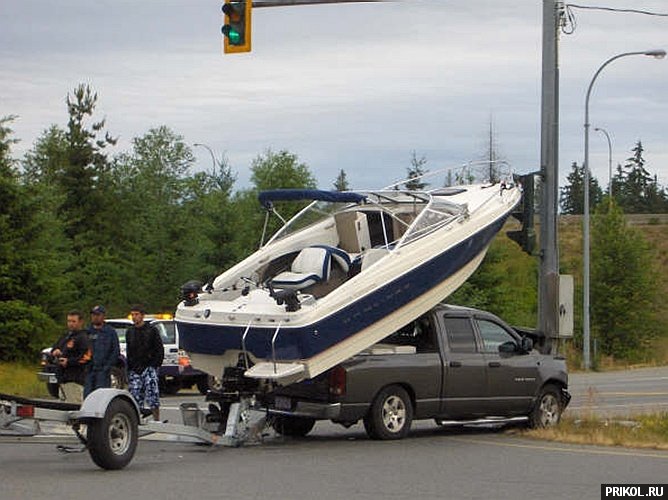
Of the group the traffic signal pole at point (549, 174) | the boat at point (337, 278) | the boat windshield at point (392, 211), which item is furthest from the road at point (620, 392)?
the boat windshield at point (392, 211)

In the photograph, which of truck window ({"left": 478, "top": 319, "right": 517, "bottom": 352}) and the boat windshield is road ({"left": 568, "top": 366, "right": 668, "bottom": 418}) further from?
the boat windshield

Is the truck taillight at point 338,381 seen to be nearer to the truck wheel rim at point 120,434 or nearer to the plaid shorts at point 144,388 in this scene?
the plaid shorts at point 144,388

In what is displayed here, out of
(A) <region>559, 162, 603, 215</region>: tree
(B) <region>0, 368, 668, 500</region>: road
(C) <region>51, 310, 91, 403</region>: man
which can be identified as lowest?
(B) <region>0, 368, 668, 500</region>: road

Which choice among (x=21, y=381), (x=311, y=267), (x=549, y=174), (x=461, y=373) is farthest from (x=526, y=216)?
(x=21, y=381)

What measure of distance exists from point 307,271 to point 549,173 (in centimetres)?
473

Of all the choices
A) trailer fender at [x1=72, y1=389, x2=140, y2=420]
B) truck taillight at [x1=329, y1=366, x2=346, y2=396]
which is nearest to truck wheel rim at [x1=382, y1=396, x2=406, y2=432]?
truck taillight at [x1=329, y1=366, x2=346, y2=396]

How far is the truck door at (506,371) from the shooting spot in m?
18.0

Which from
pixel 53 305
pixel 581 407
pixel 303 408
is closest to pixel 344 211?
pixel 303 408

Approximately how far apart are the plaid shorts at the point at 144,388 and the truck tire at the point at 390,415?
120 inches

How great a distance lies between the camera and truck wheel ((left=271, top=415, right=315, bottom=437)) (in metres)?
17.6

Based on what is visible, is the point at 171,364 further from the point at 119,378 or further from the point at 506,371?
the point at 506,371

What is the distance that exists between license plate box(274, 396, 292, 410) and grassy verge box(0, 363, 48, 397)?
11.5 m

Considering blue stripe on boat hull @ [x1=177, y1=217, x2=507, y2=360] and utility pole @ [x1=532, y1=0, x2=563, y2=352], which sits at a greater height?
utility pole @ [x1=532, y1=0, x2=563, y2=352]

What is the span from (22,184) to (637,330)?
97.9 ft
